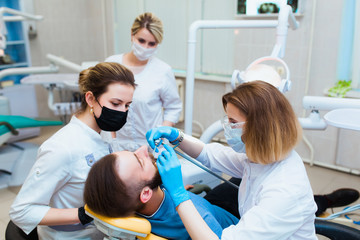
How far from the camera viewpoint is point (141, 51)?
1.99 m

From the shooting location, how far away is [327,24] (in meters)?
2.92

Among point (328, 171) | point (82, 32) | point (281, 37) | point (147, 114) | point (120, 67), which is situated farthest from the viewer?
point (82, 32)

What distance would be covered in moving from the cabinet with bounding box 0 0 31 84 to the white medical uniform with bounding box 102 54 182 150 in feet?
8.09

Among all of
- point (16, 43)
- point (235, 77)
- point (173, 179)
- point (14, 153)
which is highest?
point (16, 43)

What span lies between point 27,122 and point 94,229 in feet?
6.90

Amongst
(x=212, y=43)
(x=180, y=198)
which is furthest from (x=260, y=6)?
(x=180, y=198)

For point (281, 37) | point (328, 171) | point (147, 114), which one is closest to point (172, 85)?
point (147, 114)

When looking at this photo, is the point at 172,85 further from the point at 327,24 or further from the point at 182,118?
the point at 182,118

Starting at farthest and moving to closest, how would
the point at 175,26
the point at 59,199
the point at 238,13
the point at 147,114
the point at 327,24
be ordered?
the point at 175,26 → the point at 238,13 → the point at 327,24 → the point at 147,114 → the point at 59,199

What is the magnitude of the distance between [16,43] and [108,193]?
367 centimetres

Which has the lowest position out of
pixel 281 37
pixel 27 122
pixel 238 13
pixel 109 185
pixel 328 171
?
pixel 328 171

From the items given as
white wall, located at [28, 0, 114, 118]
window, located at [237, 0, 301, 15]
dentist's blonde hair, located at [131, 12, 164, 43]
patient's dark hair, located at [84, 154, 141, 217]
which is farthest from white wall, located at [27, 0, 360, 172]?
patient's dark hair, located at [84, 154, 141, 217]

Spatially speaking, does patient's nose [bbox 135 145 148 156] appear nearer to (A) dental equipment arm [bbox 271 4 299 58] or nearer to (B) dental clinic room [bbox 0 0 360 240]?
(B) dental clinic room [bbox 0 0 360 240]

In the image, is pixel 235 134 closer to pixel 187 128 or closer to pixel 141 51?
pixel 187 128
